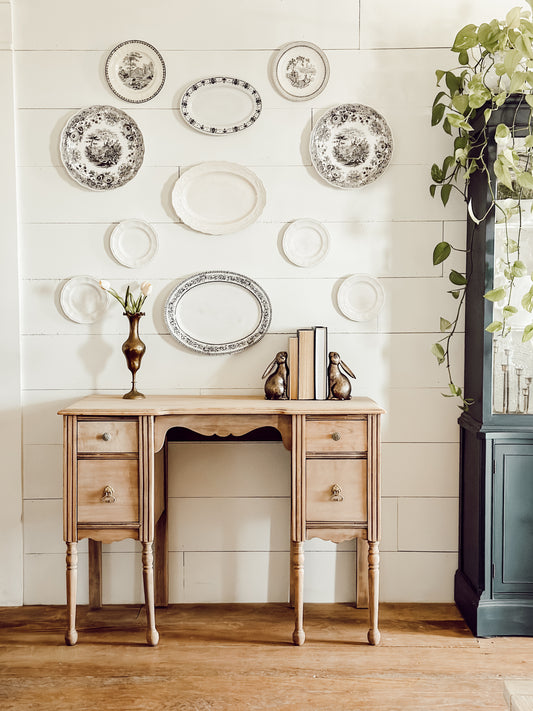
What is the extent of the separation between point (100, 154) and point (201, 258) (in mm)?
574

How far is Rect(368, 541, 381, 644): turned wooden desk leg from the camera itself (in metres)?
2.18

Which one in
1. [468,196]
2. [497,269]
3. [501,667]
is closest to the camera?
[501,667]

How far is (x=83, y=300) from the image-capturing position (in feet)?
8.25

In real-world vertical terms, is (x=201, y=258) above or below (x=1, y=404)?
above

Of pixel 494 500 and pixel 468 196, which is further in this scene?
pixel 468 196

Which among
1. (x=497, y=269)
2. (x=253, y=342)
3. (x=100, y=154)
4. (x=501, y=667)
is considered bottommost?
(x=501, y=667)

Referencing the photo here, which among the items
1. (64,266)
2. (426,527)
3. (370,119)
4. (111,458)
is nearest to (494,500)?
(426,527)

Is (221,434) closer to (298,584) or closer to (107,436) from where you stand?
(107,436)

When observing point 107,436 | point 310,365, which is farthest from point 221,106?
point 107,436

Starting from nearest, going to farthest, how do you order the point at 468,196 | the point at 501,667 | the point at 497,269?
the point at 501,667 < the point at 497,269 < the point at 468,196

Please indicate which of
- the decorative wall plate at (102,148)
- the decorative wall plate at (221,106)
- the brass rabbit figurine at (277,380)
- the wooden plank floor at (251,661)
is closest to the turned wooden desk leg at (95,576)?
the wooden plank floor at (251,661)

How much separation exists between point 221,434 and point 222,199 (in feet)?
3.16

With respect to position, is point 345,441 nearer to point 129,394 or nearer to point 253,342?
point 253,342

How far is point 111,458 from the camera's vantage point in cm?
214
